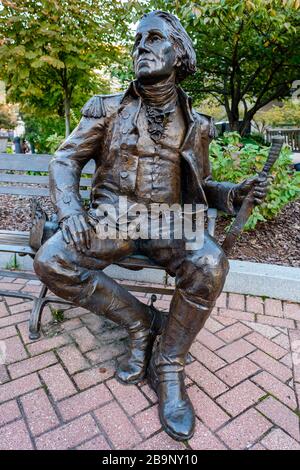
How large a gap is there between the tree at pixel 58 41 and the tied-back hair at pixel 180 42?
10.8 feet

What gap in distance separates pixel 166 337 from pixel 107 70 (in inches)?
211

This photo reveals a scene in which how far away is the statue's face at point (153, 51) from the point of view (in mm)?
1744

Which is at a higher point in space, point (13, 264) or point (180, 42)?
point (180, 42)

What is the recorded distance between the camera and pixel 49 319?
2.47 meters

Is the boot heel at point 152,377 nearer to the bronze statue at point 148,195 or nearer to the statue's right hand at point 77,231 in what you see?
the bronze statue at point 148,195

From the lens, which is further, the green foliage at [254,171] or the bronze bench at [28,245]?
the green foliage at [254,171]

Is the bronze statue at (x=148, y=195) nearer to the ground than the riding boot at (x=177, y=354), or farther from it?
farther from it

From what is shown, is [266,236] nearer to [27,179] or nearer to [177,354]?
[177,354]

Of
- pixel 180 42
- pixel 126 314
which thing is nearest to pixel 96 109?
pixel 180 42

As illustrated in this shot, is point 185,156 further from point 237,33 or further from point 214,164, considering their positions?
point 237,33

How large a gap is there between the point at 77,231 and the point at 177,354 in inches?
31.0

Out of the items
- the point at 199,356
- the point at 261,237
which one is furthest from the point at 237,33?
the point at 199,356

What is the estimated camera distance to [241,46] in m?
5.78

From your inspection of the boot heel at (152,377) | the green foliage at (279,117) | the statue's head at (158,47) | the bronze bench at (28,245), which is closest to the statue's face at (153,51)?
the statue's head at (158,47)
